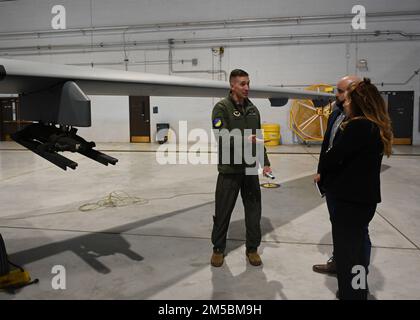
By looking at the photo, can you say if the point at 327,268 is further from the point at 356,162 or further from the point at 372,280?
the point at 356,162

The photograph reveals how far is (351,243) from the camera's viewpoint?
238cm

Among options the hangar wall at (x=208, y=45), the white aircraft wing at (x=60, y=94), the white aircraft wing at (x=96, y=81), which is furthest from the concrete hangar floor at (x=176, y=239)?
the hangar wall at (x=208, y=45)

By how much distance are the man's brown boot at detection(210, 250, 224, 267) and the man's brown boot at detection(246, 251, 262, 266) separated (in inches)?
10.8

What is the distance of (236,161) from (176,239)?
4.65 ft

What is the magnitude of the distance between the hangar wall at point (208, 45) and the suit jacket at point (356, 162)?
12044mm

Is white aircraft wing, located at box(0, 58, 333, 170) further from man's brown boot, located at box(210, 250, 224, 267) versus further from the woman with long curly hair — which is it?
the woman with long curly hair

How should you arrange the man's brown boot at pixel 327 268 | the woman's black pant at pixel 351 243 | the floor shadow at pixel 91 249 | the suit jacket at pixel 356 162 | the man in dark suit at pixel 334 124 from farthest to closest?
the floor shadow at pixel 91 249, the man's brown boot at pixel 327 268, the man in dark suit at pixel 334 124, the woman's black pant at pixel 351 243, the suit jacket at pixel 356 162

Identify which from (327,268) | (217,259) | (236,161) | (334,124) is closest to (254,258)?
(217,259)

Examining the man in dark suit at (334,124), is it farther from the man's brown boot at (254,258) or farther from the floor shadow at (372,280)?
the man's brown boot at (254,258)

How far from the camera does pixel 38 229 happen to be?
4.54 m

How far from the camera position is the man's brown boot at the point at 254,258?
3.42m

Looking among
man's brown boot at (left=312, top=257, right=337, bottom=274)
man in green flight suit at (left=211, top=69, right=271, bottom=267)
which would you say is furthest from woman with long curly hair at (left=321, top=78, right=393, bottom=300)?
man in green flight suit at (left=211, top=69, right=271, bottom=267)

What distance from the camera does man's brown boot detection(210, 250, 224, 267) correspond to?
3.41 m
